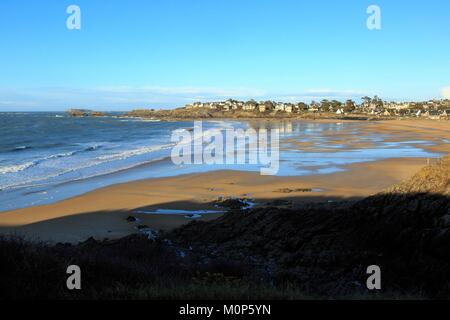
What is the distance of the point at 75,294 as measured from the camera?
4.86m

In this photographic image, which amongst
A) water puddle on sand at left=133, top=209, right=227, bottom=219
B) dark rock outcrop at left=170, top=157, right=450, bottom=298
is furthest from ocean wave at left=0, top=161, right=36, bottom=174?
dark rock outcrop at left=170, top=157, right=450, bottom=298

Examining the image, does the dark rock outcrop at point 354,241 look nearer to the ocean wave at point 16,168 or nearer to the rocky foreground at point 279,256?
the rocky foreground at point 279,256

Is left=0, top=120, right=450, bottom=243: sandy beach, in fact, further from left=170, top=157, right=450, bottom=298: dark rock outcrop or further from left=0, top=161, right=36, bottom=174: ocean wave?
left=0, top=161, right=36, bottom=174: ocean wave

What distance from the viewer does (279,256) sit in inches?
311

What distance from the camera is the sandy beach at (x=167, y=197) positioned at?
1159cm

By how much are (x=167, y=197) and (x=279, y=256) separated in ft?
26.2

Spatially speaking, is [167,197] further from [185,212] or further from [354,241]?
[354,241]

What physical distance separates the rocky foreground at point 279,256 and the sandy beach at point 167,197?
2.68 metres

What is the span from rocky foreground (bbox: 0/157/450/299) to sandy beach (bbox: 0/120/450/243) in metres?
2.68

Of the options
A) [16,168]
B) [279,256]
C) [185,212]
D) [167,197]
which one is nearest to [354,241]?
[279,256]

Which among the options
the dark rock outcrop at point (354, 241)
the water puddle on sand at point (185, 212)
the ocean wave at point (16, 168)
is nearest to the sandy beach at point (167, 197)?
the water puddle on sand at point (185, 212)
